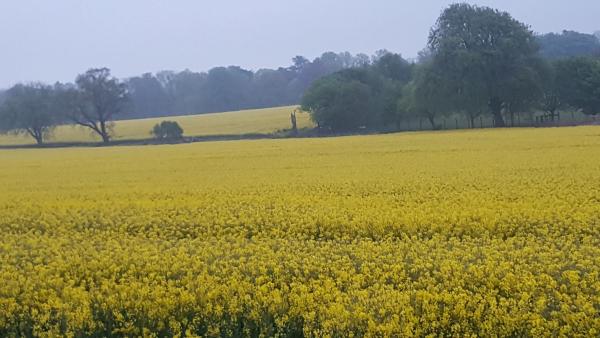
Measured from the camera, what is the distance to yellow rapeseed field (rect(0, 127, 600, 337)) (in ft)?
17.7

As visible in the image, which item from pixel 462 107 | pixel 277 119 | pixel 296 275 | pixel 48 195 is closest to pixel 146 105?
pixel 277 119

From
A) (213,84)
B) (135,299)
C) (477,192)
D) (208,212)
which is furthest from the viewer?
(213,84)

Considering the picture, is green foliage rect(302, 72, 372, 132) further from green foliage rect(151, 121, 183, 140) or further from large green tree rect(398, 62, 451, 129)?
green foliage rect(151, 121, 183, 140)

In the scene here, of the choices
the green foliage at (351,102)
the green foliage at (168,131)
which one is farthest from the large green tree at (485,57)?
the green foliage at (168,131)

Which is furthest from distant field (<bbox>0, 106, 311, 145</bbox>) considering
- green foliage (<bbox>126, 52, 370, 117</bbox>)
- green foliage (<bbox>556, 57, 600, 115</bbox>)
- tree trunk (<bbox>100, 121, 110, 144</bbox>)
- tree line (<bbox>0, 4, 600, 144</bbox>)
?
green foliage (<bbox>126, 52, 370, 117</bbox>)

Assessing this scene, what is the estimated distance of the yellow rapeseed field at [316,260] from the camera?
5.39 meters

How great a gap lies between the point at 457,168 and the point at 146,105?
111m

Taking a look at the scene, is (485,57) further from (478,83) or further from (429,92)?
(429,92)

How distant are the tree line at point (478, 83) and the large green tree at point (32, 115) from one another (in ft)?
87.7

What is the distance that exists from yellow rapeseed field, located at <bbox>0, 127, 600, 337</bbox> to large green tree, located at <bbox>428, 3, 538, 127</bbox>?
3372 centimetres

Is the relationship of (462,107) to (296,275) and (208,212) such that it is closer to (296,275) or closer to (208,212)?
(208,212)

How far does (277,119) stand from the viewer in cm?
7156

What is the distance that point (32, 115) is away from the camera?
64.4 m

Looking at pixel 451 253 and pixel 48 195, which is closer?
pixel 451 253
